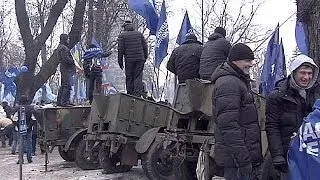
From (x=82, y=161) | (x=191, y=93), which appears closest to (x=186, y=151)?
(x=191, y=93)

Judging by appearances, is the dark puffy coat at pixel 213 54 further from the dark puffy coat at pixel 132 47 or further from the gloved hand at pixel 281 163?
the gloved hand at pixel 281 163

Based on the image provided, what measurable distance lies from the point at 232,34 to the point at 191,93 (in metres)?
25.3

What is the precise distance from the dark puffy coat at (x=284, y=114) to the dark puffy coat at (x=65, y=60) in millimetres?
10804

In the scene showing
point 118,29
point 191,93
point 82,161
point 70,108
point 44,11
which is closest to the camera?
point 191,93

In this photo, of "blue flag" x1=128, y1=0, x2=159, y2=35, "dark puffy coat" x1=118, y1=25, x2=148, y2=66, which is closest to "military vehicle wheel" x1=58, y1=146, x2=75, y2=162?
"dark puffy coat" x1=118, y1=25, x2=148, y2=66

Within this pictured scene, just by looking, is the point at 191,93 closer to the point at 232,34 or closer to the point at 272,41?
the point at 272,41

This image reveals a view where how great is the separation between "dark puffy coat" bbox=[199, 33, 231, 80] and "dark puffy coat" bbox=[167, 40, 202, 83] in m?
0.75

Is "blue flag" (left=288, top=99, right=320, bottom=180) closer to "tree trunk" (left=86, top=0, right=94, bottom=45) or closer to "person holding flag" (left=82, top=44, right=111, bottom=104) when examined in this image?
"person holding flag" (left=82, top=44, right=111, bottom=104)

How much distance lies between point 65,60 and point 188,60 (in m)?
5.94

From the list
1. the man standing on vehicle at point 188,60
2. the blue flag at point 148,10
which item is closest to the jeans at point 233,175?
the man standing on vehicle at point 188,60

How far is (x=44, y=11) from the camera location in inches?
1539

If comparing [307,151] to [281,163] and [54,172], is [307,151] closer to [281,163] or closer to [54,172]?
[281,163]

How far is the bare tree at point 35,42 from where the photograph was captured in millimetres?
24734

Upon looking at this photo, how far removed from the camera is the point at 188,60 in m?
11.4
